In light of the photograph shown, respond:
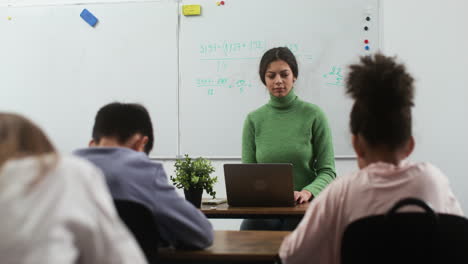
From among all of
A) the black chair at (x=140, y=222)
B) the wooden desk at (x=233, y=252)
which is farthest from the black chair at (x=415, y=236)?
the black chair at (x=140, y=222)

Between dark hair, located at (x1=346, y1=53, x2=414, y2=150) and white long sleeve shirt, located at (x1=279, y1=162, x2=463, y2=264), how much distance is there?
0.09 metres

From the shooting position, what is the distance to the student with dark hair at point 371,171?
4.52 feet

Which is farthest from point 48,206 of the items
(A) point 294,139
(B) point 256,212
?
(A) point 294,139

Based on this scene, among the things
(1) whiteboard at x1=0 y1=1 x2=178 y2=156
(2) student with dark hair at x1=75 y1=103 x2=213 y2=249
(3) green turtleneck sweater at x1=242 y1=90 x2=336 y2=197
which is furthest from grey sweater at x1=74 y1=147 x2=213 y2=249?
(1) whiteboard at x1=0 y1=1 x2=178 y2=156

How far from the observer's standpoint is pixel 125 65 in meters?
4.17

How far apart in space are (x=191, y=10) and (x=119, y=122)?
248cm

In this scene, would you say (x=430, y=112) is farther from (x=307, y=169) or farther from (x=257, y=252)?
(x=257, y=252)

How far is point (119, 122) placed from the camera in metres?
1.74

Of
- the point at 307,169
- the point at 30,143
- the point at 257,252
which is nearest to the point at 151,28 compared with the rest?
the point at 307,169

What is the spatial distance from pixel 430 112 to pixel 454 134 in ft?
0.77

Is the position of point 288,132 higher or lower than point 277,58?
lower

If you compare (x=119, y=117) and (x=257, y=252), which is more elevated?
(x=119, y=117)

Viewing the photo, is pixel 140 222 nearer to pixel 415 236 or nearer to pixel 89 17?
pixel 415 236

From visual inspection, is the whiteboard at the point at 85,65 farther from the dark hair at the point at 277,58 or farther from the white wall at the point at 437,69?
the white wall at the point at 437,69
